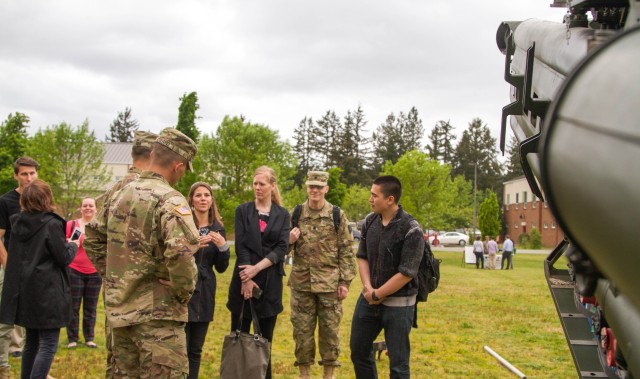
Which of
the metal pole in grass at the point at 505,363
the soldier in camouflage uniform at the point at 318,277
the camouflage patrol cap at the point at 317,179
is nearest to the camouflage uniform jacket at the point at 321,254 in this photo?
the soldier in camouflage uniform at the point at 318,277

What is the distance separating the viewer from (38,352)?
5.17 meters

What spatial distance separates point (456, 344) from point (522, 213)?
6441 cm

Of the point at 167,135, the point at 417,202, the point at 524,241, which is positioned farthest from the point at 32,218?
the point at 524,241

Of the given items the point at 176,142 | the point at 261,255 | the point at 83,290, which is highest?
the point at 176,142

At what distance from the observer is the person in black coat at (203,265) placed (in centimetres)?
531

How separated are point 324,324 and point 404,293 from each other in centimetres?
159

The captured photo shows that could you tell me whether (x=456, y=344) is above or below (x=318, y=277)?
below

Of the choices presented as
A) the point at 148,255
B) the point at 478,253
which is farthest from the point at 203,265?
the point at 478,253

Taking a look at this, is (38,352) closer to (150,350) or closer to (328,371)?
(150,350)

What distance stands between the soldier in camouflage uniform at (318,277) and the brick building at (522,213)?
58.5 metres

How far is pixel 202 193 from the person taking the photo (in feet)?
18.6

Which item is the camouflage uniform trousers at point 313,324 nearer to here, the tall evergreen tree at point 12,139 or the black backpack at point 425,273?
the black backpack at point 425,273

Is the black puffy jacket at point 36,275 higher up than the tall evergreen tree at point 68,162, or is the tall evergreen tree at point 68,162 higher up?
the tall evergreen tree at point 68,162

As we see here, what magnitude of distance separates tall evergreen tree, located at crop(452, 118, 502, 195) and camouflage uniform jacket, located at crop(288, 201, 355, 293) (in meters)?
82.6
